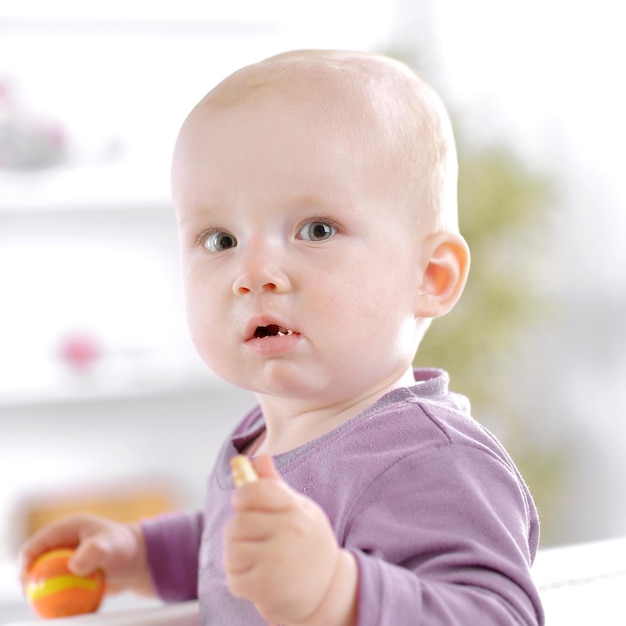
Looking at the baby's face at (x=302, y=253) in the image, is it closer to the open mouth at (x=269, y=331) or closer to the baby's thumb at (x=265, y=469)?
the open mouth at (x=269, y=331)

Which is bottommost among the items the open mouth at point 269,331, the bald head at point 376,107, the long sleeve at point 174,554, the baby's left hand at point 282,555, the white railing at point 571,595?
the long sleeve at point 174,554

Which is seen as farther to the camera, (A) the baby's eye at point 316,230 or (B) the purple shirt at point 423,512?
(A) the baby's eye at point 316,230

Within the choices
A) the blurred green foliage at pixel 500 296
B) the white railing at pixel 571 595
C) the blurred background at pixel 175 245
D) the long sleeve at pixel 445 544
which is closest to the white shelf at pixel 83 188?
the blurred background at pixel 175 245

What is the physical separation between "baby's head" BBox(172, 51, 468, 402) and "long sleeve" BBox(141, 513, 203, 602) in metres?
0.33

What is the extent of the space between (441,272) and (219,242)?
196 millimetres

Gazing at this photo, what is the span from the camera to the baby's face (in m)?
0.86

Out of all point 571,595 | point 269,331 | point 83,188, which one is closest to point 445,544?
point 269,331

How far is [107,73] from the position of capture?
3.35m

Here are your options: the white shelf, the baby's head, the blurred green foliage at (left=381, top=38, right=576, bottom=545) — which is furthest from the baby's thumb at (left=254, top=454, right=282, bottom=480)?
the white shelf

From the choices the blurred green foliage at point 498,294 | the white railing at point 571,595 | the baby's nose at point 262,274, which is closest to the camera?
the baby's nose at point 262,274

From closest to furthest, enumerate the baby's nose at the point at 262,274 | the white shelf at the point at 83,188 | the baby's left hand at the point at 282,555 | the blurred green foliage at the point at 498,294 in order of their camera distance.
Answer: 1. the baby's left hand at the point at 282,555
2. the baby's nose at the point at 262,274
3. the blurred green foliage at the point at 498,294
4. the white shelf at the point at 83,188

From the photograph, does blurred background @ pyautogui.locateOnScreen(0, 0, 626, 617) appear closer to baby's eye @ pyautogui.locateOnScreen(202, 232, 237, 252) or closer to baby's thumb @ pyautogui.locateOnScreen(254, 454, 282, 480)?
baby's eye @ pyautogui.locateOnScreen(202, 232, 237, 252)

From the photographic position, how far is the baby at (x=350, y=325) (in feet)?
2.44

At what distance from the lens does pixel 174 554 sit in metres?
1.18
